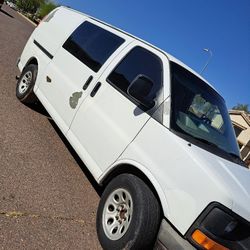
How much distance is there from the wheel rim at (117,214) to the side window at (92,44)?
73.6 inches

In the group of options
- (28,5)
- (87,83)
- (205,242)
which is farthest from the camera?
(28,5)

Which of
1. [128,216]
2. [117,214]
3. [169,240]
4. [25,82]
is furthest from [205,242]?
[25,82]

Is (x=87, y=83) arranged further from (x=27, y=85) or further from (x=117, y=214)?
(x=27, y=85)

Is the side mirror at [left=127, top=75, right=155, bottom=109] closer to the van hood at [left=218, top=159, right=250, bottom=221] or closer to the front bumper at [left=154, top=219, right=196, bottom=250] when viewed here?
the van hood at [left=218, top=159, right=250, bottom=221]

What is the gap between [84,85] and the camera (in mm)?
4734

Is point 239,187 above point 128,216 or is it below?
above

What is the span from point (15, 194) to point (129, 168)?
1291mm

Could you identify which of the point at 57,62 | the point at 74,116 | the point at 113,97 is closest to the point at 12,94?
the point at 57,62

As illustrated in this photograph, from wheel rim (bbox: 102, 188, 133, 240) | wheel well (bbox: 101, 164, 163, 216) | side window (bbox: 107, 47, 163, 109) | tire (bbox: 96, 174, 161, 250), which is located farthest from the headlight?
side window (bbox: 107, 47, 163, 109)

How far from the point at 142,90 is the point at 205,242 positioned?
5.46 feet

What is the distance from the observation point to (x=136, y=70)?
4.32 m

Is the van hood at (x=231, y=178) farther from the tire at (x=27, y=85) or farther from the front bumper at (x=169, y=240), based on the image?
the tire at (x=27, y=85)

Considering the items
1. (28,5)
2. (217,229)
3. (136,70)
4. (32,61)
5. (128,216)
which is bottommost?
(28,5)

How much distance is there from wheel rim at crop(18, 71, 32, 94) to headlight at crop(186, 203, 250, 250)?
429cm
